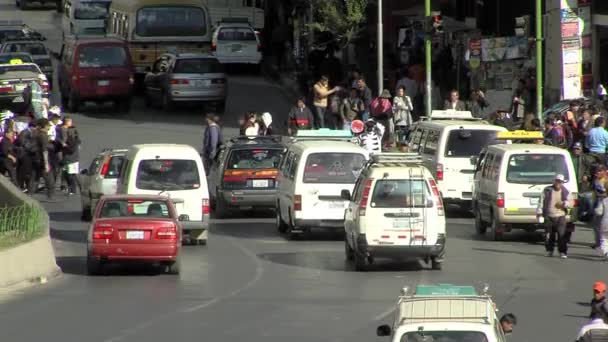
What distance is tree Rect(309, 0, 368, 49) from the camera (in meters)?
51.8

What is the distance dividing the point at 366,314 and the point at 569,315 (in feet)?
9.02

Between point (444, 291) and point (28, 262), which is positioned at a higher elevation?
point (444, 291)

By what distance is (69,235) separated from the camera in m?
31.6

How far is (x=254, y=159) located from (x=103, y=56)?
16.4 meters

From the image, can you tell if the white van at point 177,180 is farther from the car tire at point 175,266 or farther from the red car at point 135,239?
the red car at point 135,239

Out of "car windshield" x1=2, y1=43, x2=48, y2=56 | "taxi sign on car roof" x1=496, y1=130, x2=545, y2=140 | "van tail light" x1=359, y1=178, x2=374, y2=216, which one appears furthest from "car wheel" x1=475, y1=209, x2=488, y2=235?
"car windshield" x1=2, y1=43, x2=48, y2=56

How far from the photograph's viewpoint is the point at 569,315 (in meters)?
21.3

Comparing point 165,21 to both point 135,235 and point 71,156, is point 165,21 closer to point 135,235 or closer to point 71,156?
point 71,156

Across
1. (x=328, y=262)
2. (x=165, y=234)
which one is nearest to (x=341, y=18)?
(x=328, y=262)

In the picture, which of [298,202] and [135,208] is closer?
[135,208]

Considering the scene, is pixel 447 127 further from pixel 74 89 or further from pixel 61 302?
pixel 74 89

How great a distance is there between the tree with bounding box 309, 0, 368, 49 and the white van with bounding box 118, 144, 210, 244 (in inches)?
890

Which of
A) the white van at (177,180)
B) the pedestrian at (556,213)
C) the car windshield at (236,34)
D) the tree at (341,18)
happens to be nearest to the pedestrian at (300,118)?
the white van at (177,180)

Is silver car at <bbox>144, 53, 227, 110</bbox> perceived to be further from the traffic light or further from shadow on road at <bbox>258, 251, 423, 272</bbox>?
Answer: shadow on road at <bbox>258, 251, 423, 272</bbox>
